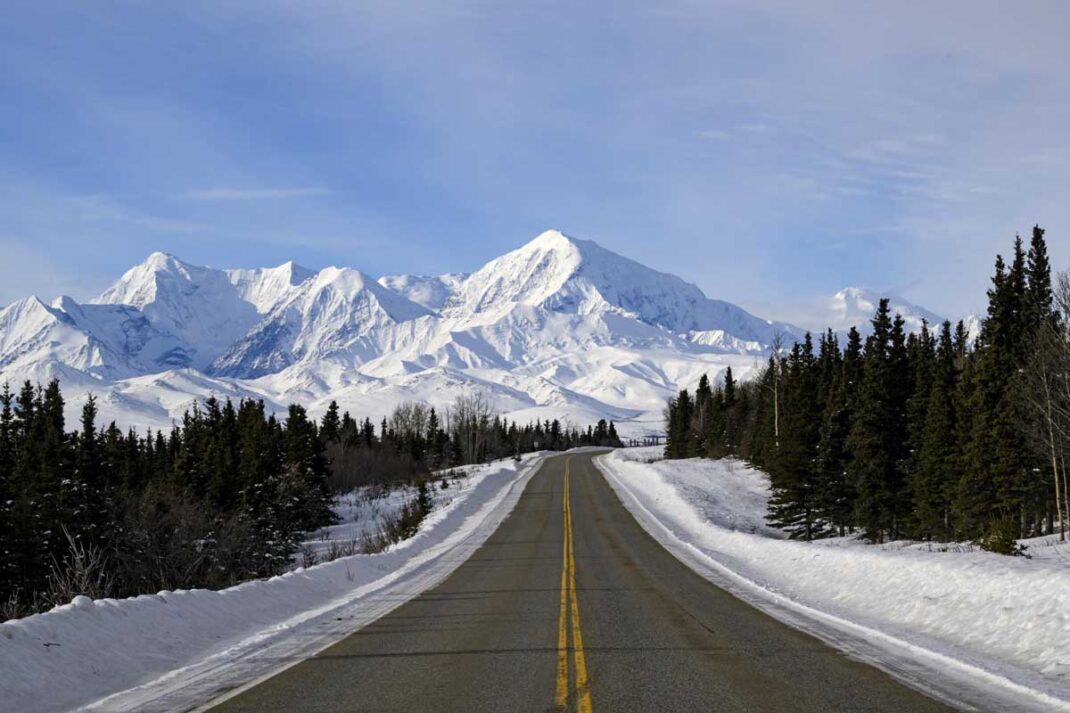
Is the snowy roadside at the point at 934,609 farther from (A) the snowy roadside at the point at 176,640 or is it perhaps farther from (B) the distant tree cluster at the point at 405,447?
(B) the distant tree cluster at the point at 405,447

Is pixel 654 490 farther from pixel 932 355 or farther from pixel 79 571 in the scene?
pixel 79 571

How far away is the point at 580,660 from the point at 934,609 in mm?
6365

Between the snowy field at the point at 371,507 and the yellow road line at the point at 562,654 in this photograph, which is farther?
the snowy field at the point at 371,507

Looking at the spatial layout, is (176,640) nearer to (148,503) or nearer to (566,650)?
(566,650)

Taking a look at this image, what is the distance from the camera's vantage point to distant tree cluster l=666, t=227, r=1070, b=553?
38.6 meters

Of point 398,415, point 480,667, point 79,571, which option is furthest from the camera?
point 398,415

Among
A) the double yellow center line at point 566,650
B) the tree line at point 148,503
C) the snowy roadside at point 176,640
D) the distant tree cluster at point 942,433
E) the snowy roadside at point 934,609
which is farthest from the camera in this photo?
the distant tree cluster at point 942,433

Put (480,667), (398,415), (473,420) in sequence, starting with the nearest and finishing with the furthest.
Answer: (480,667)
(473,420)
(398,415)

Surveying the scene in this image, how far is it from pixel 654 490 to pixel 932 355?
22.7 metres

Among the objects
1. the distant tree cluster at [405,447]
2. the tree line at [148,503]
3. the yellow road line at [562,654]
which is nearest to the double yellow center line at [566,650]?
the yellow road line at [562,654]

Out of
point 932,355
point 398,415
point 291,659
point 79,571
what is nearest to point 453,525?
point 79,571

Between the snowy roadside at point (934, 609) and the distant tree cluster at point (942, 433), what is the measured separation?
19587 mm

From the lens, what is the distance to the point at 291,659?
9.95 metres

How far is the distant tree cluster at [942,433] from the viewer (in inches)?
1518
